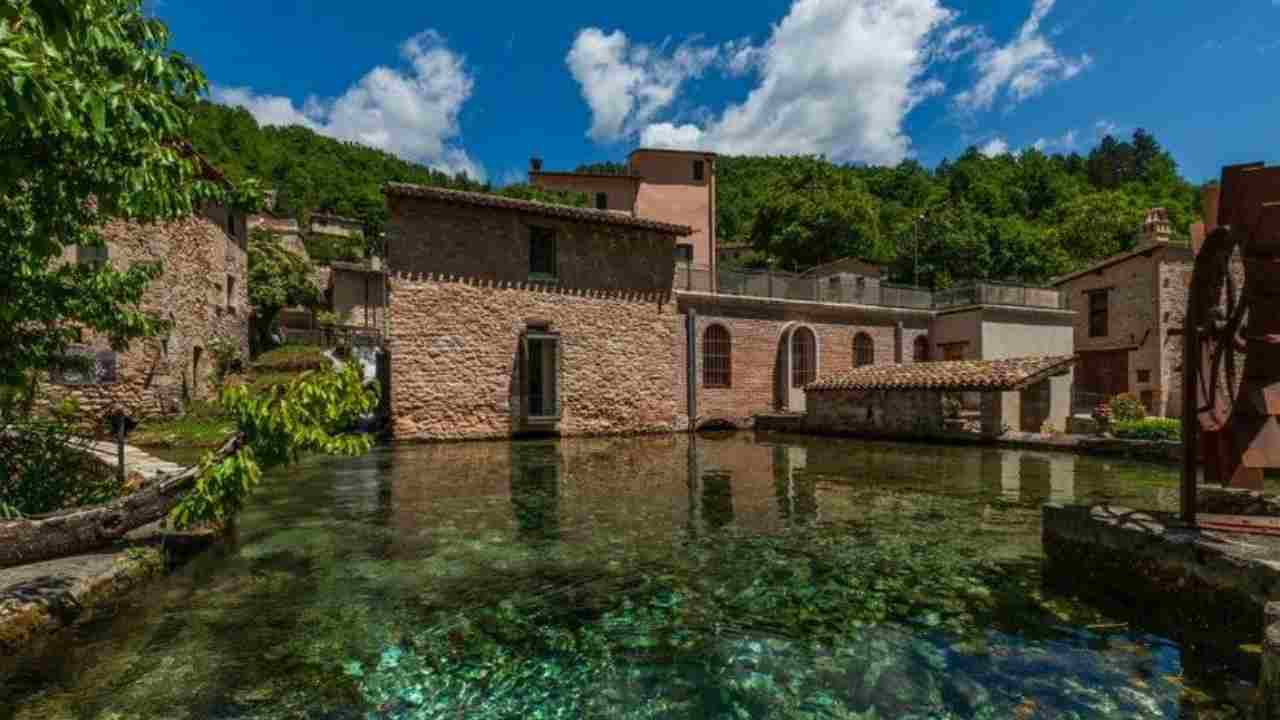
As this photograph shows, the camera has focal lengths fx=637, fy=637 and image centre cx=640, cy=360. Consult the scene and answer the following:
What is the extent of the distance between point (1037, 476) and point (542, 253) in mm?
13092

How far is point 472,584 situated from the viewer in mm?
5254

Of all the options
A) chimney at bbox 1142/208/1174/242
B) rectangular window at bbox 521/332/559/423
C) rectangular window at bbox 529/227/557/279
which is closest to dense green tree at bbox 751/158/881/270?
chimney at bbox 1142/208/1174/242

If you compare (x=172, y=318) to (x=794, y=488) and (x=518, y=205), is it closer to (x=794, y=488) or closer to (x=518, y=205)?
(x=518, y=205)

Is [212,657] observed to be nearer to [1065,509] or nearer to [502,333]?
[1065,509]

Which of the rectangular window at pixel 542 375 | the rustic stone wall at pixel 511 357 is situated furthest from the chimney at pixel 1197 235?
the rustic stone wall at pixel 511 357

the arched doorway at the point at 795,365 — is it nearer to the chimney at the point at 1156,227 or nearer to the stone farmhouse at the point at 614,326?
the stone farmhouse at the point at 614,326

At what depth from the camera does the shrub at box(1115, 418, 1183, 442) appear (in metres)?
14.3

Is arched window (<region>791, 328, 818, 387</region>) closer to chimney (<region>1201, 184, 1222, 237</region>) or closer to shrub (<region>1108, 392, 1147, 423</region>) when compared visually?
shrub (<region>1108, 392, 1147, 423</region>)

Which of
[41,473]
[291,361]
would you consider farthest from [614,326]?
[41,473]

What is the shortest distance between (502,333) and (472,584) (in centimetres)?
1262

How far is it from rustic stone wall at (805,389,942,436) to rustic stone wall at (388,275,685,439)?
436 centimetres

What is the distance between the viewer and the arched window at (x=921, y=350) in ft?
76.7

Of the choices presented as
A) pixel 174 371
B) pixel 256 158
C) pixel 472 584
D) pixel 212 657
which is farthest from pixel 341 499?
pixel 256 158

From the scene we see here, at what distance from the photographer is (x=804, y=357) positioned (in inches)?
865
